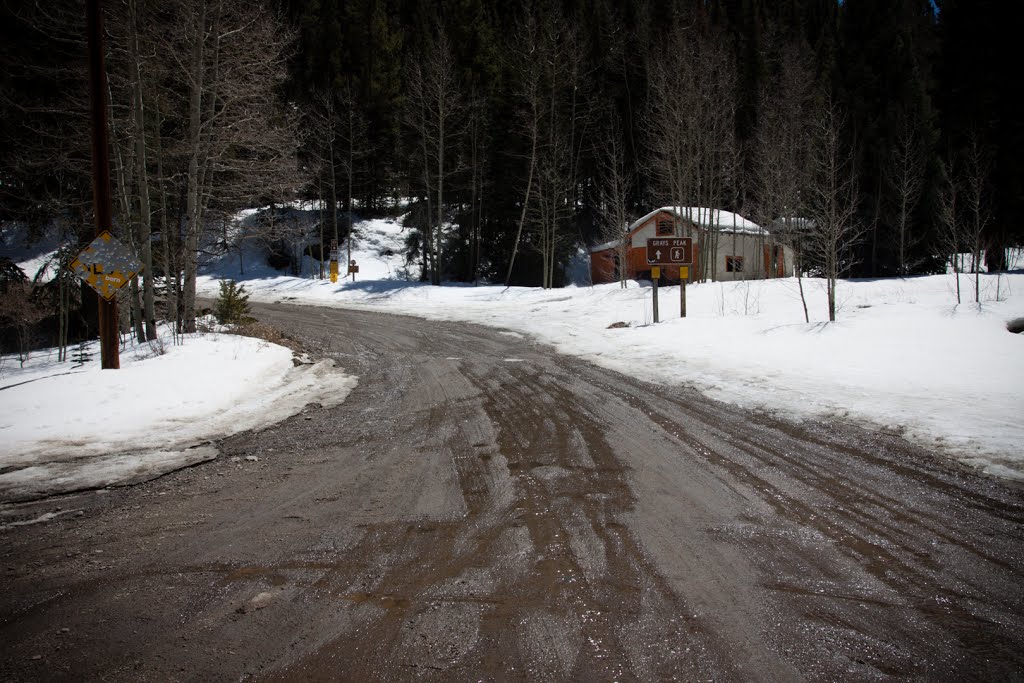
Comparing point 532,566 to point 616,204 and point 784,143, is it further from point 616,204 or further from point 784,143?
point 784,143

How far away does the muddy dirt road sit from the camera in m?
2.21

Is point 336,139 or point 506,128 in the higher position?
point 336,139

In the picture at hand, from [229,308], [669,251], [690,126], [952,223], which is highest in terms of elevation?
[690,126]

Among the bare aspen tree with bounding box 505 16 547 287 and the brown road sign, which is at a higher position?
the bare aspen tree with bounding box 505 16 547 287

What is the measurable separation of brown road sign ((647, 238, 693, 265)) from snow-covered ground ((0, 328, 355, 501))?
8.72 meters

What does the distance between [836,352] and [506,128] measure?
97.1ft

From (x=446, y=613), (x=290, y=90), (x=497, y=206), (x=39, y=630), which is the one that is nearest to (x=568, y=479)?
(x=446, y=613)

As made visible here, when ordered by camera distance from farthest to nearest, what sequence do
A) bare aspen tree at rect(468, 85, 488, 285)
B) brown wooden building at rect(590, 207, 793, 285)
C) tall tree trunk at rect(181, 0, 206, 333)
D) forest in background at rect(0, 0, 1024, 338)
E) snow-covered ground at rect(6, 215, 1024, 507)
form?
bare aspen tree at rect(468, 85, 488, 285) < brown wooden building at rect(590, 207, 793, 285) < forest in background at rect(0, 0, 1024, 338) < tall tree trunk at rect(181, 0, 206, 333) < snow-covered ground at rect(6, 215, 1024, 507)

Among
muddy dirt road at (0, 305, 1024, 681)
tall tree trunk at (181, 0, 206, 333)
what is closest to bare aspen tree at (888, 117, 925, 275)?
muddy dirt road at (0, 305, 1024, 681)

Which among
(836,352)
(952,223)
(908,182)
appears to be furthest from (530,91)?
(836,352)

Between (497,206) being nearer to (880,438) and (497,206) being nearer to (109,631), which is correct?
(880,438)

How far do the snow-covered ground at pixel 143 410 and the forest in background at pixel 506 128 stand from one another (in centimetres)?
421

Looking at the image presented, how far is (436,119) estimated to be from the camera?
113ft

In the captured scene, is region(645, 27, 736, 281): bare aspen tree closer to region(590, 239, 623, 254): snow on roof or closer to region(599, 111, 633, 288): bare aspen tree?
region(599, 111, 633, 288): bare aspen tree
